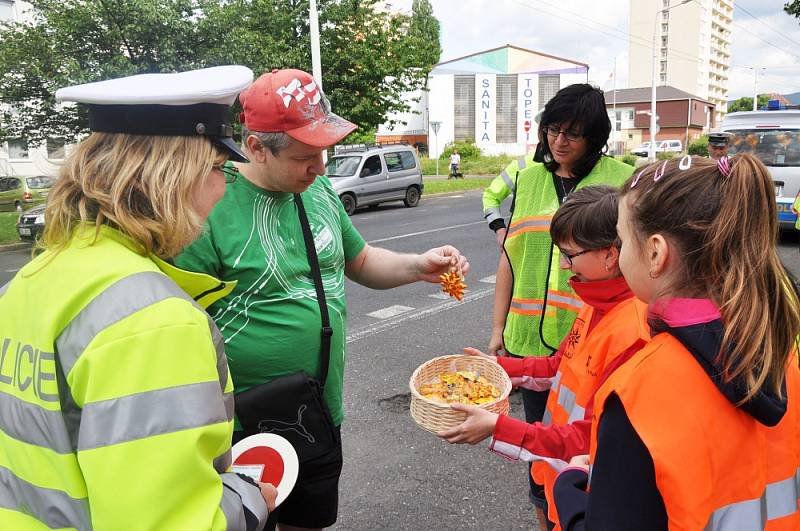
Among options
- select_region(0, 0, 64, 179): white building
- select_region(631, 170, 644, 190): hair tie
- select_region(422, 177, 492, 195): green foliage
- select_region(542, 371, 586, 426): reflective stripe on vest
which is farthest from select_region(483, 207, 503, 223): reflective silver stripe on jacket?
select_region(422, 177, 492, 195): green foliage

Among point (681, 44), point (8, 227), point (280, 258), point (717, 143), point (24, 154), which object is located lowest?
point (8, 227)

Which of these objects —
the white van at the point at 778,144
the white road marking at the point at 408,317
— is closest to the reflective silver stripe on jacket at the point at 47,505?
the white road marking at the point at 408,317

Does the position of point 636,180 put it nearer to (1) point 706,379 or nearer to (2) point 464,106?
(1) point 706,379

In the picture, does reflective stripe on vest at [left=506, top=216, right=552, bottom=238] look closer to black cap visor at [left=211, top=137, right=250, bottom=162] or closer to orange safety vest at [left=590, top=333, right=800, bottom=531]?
orange safety vest at [left=590, top=333, right=800, bottom=531]

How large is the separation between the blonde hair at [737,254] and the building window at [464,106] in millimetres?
61583

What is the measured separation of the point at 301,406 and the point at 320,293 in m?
0.39

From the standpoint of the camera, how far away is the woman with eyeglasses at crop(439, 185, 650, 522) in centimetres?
183

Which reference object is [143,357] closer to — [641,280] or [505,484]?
[641,280]

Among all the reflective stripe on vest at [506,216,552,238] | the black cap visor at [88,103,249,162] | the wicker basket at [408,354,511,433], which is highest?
the black cap visor at [88,103,249,162]

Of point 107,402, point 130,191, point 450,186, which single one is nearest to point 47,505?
point 107,402

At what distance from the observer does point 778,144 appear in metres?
10.2

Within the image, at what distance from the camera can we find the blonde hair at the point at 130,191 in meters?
1.17

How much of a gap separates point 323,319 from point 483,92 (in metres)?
61.3

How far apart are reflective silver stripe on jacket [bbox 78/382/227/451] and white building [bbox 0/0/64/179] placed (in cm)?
60
